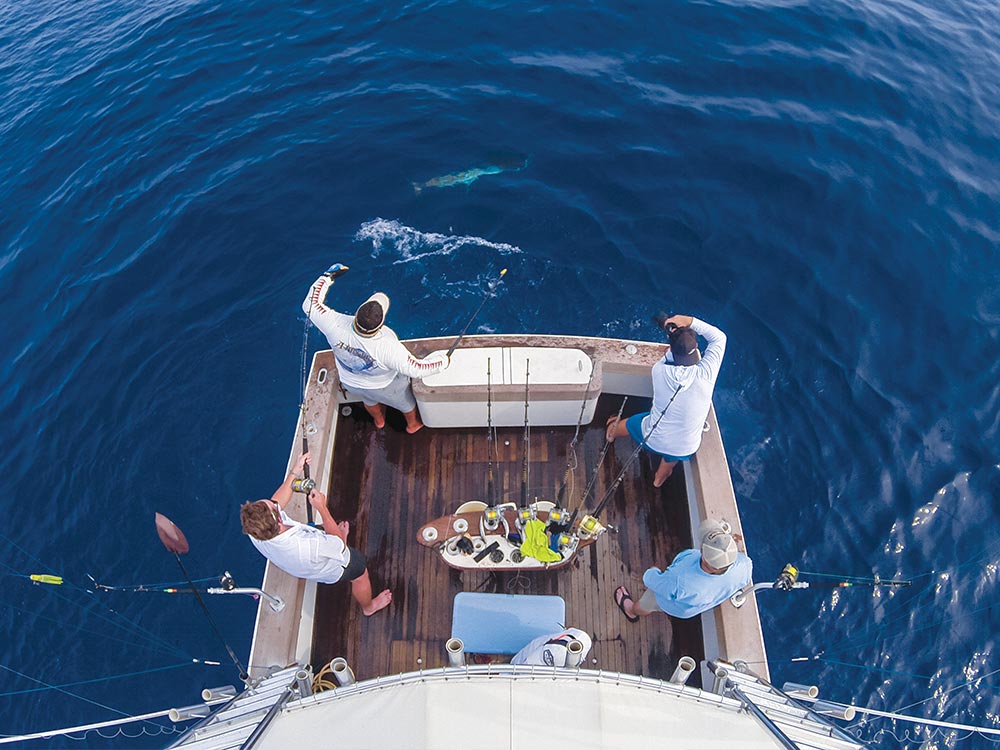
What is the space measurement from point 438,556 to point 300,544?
2.40m

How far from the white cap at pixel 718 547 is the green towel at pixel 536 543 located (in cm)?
207

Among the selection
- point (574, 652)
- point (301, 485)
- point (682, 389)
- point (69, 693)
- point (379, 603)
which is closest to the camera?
point (574, 652)

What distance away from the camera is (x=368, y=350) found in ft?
21.5

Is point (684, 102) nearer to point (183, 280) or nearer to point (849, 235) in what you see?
point (849, 235)

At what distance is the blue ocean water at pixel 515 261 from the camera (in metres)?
8.92

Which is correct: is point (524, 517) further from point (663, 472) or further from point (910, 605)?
point (910, 605)

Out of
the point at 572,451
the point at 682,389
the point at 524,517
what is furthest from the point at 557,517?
the point at 682,389

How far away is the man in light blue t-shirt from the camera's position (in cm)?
490

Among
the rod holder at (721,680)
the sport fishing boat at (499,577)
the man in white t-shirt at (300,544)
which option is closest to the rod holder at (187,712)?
the sport fishing boat at (499,577)

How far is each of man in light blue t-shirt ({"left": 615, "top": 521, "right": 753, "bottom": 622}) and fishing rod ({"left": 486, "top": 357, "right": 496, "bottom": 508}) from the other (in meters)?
2.51

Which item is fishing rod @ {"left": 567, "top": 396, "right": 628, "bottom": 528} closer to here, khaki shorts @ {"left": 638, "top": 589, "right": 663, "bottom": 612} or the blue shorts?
the blue shorts

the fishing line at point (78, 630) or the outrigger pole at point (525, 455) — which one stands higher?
the outrigger pole at point (525, 455)

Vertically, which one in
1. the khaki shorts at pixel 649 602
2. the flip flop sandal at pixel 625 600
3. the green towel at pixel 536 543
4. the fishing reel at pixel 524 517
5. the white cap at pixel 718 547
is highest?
the white cap at pixel 718 547

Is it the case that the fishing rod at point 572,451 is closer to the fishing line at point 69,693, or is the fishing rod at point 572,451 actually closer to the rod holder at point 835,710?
the rod holder at point 835,710
